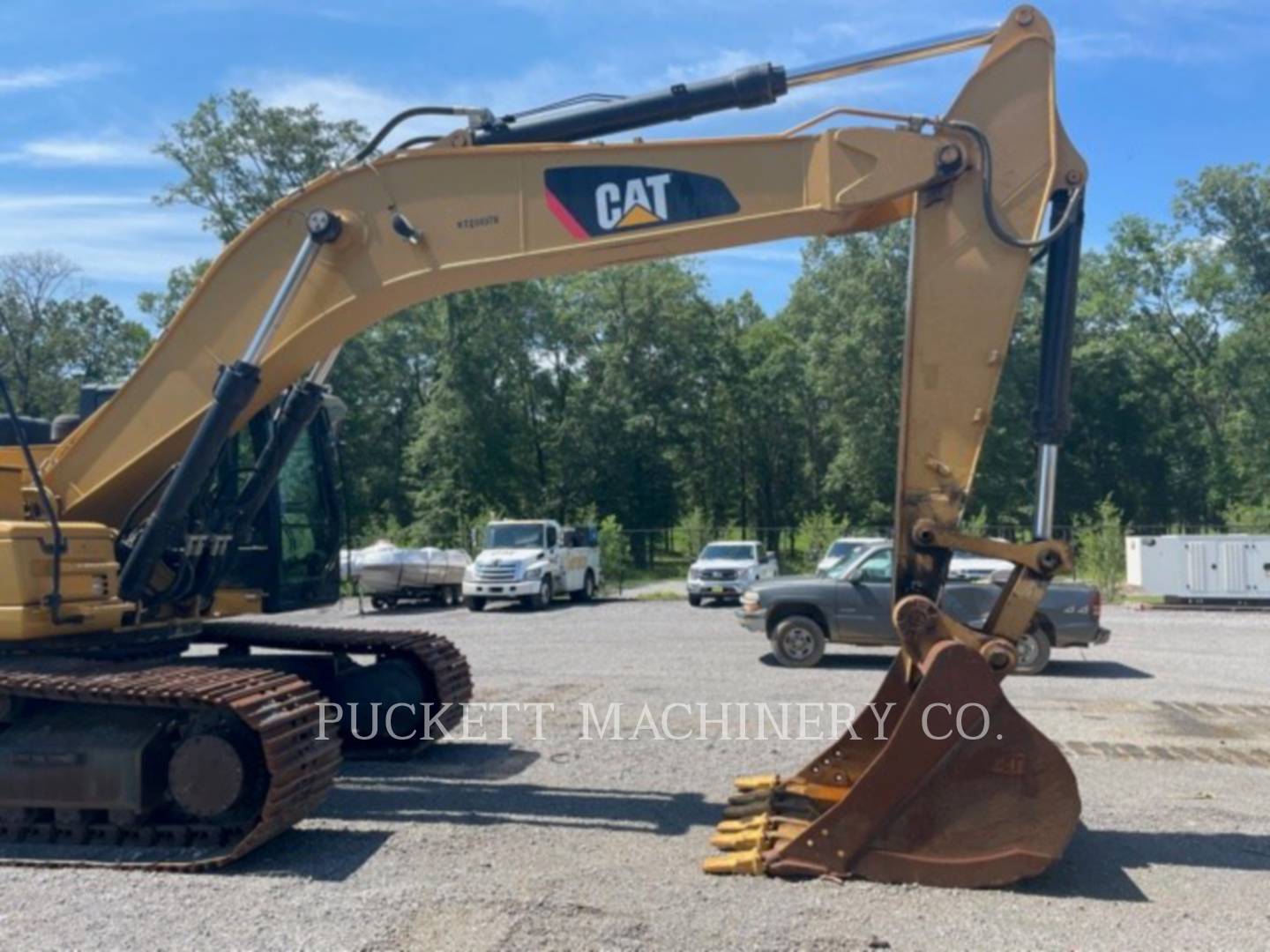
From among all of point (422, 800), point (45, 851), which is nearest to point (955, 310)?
point (422, 800)

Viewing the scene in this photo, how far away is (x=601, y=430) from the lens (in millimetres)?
60875

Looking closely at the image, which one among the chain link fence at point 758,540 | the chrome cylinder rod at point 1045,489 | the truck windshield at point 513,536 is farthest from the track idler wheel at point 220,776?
the chain link fence at point 758,540

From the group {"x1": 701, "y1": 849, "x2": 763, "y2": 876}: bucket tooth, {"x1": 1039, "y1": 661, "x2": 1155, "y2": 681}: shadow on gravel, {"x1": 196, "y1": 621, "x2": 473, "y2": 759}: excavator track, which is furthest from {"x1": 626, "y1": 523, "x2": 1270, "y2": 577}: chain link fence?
{"x1": 701, "y1": 849, "x2": 763, "y2": 876}: bucket tooth

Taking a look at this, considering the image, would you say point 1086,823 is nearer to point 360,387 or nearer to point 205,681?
point 205,681

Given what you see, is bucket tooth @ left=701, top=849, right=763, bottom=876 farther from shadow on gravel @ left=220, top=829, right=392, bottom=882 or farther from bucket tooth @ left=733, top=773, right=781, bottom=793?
shadow on gravel @ left=220, top=829, right=392, bottom=882

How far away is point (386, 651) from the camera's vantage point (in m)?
9.80

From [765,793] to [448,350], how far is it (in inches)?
1997

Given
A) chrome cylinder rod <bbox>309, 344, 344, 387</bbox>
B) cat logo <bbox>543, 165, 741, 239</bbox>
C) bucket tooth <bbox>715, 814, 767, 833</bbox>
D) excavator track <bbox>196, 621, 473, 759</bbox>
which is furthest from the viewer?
excavator track <bbox>196, 621, 473, 759</bbox>

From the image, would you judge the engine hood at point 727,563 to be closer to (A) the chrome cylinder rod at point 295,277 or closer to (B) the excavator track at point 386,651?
(B) the excavator track at point 386,651

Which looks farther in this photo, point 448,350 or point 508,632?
point 448,350

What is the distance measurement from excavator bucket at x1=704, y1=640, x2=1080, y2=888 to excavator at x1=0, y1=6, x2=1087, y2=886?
0.05 ft

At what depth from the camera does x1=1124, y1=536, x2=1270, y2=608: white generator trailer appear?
26531 millimetres

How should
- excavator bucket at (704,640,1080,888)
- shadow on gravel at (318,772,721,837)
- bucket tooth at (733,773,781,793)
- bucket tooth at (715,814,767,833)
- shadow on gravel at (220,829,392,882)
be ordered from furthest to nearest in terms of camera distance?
bucket tooth at (733,773,781,793), shadow on gravel at (318,772,721,837), bucket tooth at (715,814,767,833), shadow on gravel at (220,829,392,882), excavator bucket at (704,640,1080,888)

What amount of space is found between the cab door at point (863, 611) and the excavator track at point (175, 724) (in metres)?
9.47
